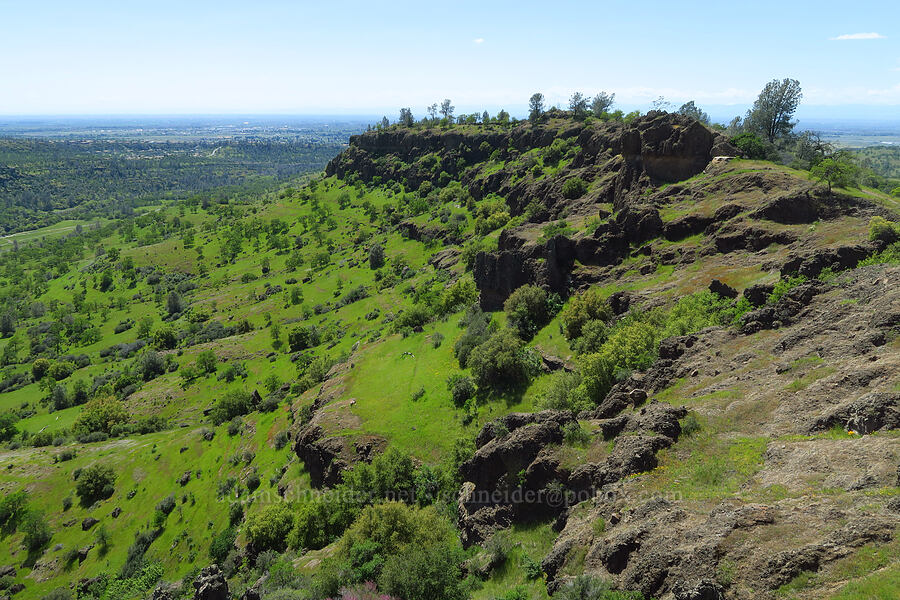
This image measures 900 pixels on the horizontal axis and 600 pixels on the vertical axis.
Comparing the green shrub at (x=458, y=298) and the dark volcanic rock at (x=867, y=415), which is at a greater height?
the dark volcanic rock at (x=867, y=415)

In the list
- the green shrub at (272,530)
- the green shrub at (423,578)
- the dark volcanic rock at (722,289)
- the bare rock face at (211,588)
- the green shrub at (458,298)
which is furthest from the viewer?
the green shrub at (458,298)

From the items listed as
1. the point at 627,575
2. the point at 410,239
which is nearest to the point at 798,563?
the point at 627,575

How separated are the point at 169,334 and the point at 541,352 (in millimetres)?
128284

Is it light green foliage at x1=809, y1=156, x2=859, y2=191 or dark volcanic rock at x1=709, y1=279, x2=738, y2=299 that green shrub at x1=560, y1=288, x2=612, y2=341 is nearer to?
dark volcanic rock at x1=709, y1=279, x2=738, y2=299

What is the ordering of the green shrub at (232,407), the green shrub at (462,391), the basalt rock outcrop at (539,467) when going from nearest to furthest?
1. the basalt rock outcrop at (539,467)
2. the green shrub at (462,391)
3. the green shrub at (232,407)

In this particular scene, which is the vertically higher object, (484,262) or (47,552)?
(484,262)

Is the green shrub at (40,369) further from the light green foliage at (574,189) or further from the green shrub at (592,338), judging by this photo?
the green shrub at (592,338)

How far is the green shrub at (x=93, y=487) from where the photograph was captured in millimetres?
67312

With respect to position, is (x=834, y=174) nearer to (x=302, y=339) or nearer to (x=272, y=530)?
(x=272, y=530)

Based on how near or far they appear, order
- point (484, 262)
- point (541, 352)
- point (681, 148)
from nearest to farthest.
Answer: point (541, 352) < point (681, 148) < point (484, 262)

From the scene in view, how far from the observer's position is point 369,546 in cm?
3080

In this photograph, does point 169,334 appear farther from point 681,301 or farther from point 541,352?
point 681,301

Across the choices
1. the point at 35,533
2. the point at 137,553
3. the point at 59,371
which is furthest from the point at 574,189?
the point at 59,371

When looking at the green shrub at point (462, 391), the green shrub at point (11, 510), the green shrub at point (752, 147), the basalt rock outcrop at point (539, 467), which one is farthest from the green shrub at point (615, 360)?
the green shrub at point (11, 510)
